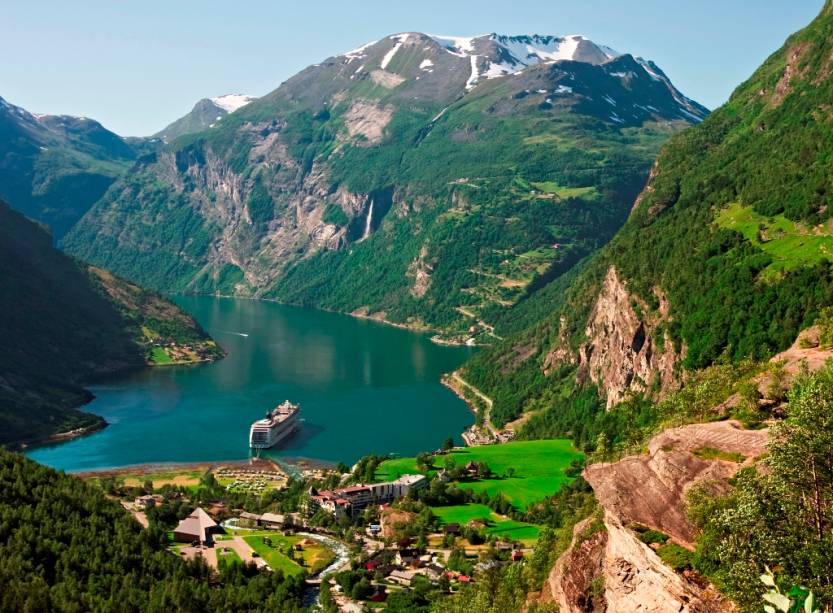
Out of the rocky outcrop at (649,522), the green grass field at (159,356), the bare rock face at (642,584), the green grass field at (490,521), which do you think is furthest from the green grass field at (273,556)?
the green grass field at (159,356)

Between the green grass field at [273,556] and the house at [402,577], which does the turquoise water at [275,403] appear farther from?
the house at [402,577]

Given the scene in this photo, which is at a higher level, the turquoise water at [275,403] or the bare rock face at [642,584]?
the bare rock face at [642,584]

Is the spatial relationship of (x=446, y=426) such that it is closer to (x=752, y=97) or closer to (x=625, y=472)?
(x=752, y=97)

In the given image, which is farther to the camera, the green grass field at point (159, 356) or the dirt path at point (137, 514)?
the green grass field at point (159, 356)

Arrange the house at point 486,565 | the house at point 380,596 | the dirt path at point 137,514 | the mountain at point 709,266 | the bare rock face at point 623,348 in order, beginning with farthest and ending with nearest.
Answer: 1. the bare rock face at point 623,348
2. the mountain at point 709,266
3. the dirt path at point 137,514
4. the house at point 486,565
5. the house at point 380,596

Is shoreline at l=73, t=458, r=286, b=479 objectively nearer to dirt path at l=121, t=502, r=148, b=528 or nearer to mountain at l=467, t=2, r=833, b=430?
dirt path at l=121, t=502, r=148, b=528

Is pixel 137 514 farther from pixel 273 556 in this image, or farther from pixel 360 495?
pixel 360 495

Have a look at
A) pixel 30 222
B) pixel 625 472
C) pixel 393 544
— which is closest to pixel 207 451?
pixel 393 544
